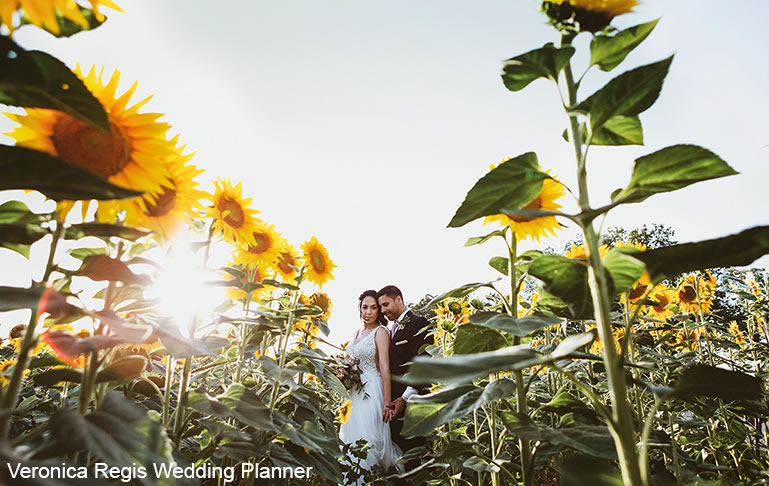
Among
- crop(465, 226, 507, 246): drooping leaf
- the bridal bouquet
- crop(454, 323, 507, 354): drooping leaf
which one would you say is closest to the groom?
the bridal bouquet

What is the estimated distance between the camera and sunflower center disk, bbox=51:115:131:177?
887 millimetres

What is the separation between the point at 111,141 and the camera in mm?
906

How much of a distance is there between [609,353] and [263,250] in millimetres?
2012

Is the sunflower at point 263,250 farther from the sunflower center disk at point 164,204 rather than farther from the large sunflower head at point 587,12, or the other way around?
the large sunflower head at point 587,12

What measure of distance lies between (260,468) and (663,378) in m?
2.09

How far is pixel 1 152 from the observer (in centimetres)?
54

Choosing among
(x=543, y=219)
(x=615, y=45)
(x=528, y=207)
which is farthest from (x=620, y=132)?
(x=543, y=219)

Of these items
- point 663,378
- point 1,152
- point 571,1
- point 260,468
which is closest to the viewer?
point 1,152

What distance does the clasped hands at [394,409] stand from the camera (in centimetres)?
454

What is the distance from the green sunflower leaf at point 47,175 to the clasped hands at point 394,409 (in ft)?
14.3

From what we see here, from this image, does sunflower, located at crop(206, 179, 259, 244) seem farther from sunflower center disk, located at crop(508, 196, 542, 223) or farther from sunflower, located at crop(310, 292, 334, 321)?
sunflower, located at crop(310, 292, 334, 321)

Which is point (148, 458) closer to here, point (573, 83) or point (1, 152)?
point (1, 152)

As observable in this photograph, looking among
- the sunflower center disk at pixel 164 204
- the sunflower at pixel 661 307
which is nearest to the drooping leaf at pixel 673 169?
the sunflower center disk at pixel 164 204

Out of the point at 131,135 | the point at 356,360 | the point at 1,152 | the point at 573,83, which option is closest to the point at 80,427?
the point at 1,152
